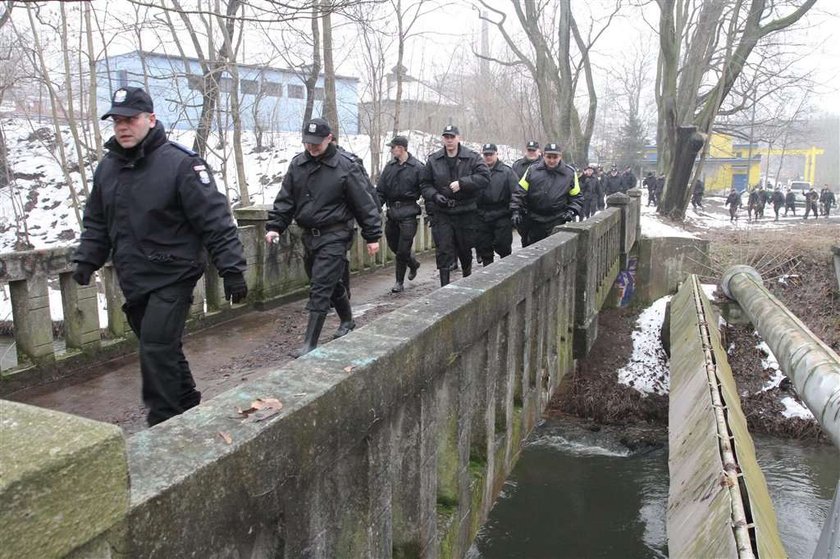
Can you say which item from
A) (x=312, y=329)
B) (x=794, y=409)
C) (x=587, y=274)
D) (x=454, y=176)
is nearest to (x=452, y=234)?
(x=454, y=176)

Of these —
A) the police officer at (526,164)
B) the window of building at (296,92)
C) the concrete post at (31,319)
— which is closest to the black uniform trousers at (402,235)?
the police officer at (526,164)

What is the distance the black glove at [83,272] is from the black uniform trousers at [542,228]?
234 inches

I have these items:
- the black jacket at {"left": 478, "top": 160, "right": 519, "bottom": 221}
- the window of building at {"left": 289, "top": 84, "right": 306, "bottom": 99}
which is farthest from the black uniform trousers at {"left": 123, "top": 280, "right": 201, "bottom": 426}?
the window of building at {"left": 289, "top": 84, "right": 306, "bottom": 99}

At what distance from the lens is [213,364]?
592 centimetres

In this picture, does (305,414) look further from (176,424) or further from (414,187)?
(414,187)

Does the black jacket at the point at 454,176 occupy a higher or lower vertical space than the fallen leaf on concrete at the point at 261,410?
higher

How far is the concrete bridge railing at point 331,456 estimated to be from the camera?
1213 millimetres

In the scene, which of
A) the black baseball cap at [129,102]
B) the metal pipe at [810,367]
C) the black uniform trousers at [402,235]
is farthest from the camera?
the black uniform trousers at [402,235]

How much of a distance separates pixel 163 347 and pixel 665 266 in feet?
42.1

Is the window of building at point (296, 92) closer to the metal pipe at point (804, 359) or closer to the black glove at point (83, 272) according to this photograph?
the metal pipe at point (804, 359)

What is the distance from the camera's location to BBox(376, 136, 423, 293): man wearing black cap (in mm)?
8359

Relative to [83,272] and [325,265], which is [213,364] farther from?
[83,272]

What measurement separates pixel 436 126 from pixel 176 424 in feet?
123

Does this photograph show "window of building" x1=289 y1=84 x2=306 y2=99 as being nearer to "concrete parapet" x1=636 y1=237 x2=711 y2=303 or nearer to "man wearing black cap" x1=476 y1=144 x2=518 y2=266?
"concrete parapet" x1=636 y1=237 x2=711 y2=303
